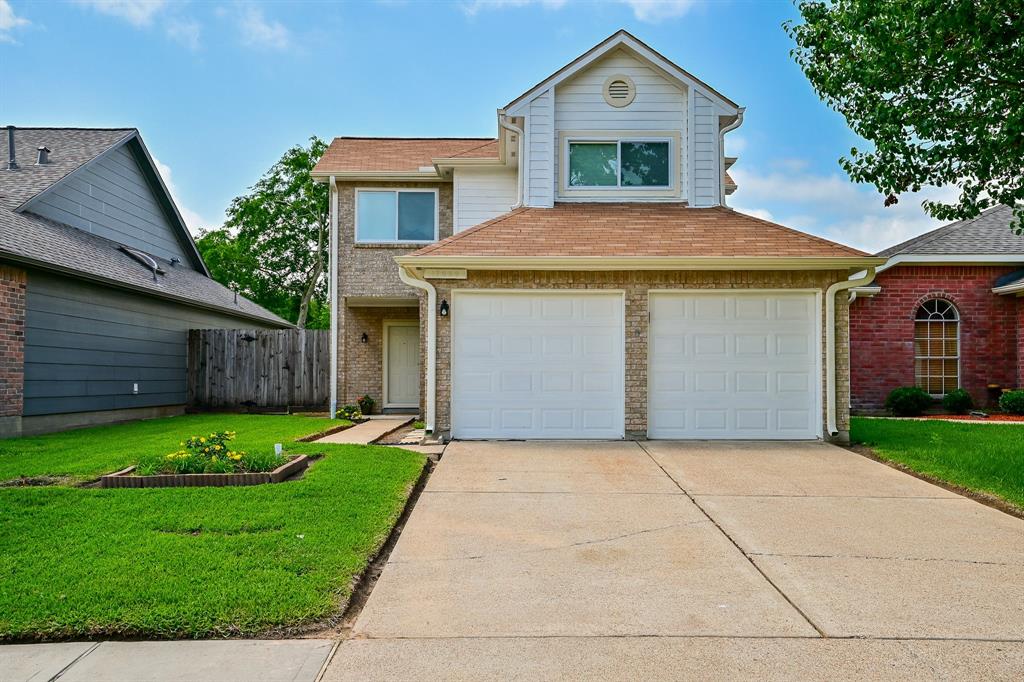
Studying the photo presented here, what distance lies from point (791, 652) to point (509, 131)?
1132 cm

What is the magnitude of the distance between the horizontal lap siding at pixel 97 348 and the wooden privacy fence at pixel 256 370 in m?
0.44

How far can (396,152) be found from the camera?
1656cm

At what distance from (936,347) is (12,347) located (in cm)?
1869

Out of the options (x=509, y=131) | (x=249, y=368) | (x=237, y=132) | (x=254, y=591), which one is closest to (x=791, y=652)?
(x=254, y=591)

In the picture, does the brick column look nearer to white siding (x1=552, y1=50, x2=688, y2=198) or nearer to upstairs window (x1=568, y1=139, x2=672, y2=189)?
white siding (x1=552, y1=50, x2=688, y2=198)

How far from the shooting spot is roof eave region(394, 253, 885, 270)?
10289 mm

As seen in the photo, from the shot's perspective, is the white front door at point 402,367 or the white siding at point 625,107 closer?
the white siding at point 625,107

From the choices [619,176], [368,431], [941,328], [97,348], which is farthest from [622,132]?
[97,348]

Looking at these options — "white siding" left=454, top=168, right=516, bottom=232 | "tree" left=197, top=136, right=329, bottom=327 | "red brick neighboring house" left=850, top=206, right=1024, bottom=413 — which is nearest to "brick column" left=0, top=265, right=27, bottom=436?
"white siding" left=454, top=168, right=516, bottom=232

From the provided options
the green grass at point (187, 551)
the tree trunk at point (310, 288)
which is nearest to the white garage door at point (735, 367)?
the green grass at point (187, 551)

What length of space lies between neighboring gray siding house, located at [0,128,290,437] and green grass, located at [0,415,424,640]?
13.8 feet

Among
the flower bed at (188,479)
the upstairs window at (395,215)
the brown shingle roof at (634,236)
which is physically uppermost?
the upstairs window at (395,215)

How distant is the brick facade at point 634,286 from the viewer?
10.7 m

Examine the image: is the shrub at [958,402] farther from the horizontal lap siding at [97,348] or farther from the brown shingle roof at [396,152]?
the horizontal lap siding at [97,348]
